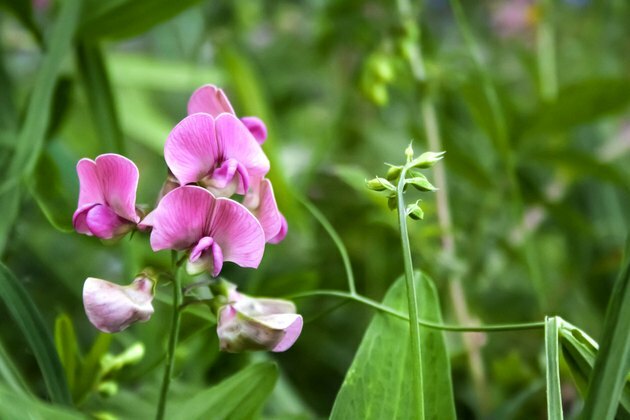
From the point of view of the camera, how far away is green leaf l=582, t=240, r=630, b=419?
23cm

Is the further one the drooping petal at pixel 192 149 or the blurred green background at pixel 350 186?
the blurred green background at pixel 350 186

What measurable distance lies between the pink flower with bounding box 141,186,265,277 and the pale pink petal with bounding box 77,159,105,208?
2 centimetres

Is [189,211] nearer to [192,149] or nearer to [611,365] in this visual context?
[192,149]

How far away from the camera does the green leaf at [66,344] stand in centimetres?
31

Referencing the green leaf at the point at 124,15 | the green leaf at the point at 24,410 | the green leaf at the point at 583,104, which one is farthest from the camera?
the green leaf at the point at 583,104

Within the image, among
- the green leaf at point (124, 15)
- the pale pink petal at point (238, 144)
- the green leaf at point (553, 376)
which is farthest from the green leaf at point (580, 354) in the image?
the green leaf at point (124, 15)

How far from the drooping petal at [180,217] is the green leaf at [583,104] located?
39 centimetres

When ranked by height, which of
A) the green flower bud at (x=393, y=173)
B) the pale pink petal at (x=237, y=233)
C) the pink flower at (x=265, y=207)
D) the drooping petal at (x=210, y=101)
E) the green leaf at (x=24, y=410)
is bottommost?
the green leaf at (x=24, y=410)

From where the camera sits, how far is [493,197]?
625 millimetres

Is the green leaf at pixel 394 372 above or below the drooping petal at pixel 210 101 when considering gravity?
below

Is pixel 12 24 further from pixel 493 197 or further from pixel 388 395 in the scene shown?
pixel 388 395

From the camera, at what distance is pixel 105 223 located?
0.26 meters

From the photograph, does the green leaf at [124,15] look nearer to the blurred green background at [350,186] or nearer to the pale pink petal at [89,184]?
the blurred green background at [350,186]

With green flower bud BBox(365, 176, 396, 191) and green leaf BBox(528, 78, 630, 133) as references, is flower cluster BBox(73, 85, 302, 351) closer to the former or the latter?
green flower bud BBox(365, 176, 396, 191)
